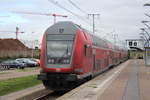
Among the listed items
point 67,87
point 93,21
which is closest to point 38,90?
point 67,87

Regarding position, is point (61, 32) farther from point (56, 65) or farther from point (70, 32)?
point (56, 65)

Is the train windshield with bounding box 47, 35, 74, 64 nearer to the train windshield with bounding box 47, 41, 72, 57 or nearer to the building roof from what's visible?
the train windshield with bounding box 47, 41, 72, 57

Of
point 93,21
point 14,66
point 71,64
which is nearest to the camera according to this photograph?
point 71,64

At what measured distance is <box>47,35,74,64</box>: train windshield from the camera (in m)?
18.0

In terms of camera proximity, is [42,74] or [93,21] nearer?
[42,74]

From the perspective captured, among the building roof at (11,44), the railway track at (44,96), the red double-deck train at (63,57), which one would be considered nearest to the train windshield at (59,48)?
the red double-deck train at (63,57)

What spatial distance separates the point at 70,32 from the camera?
1875 centimetres

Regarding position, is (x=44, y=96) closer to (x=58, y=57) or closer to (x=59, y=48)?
(x=58, y=57)

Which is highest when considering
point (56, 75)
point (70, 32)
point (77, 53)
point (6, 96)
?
point (70, 32)

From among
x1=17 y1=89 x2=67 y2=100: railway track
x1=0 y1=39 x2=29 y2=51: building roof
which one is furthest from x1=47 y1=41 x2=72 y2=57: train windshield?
x1=0 y1=39 x2=29 y2=51: building roof

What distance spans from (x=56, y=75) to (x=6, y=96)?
9.69ft

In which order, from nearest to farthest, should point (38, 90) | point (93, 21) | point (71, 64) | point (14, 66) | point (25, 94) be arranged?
1. point (71, 64)
2. point (25, 94)
3. point (38, 90)
4. point (14, 66)
5. point (93, 21)

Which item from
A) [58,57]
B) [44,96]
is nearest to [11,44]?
[58,57]

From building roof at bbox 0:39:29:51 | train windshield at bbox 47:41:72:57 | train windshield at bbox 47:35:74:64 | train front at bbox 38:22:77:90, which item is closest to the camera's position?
train front at bbox 38:22:77:90
